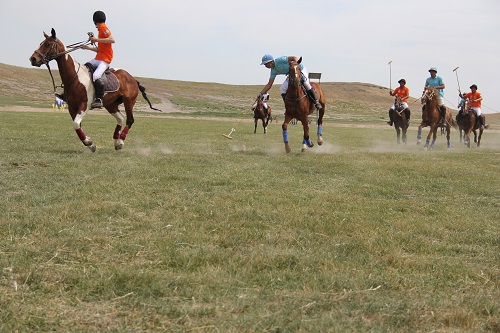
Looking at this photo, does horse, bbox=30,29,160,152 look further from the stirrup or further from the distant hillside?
the distant hillside

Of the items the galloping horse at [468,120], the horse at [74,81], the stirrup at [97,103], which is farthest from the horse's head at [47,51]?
the galloping horse at [468,120]

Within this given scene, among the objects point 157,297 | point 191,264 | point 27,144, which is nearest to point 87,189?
point 191,264

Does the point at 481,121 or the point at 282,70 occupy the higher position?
the point at 282,70

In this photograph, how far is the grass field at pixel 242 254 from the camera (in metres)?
3.33

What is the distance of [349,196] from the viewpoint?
25.5ft

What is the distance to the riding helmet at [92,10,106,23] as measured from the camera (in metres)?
12.4

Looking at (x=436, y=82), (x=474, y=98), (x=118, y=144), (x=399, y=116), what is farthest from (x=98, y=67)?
(x=474, y=98)

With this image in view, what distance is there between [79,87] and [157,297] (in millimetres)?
9414

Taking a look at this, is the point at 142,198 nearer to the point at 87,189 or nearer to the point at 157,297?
the point at 87,189

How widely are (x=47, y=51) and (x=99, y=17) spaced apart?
1671 millimetres

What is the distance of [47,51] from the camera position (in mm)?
11500

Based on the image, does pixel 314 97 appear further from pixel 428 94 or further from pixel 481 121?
pixel 481 121

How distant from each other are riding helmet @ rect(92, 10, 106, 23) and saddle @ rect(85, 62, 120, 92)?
109 cm

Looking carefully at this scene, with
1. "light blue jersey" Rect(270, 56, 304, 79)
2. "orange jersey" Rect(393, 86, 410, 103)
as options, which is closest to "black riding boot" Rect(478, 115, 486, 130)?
"orange jersey" Rect(393, 86, 410, 103)
